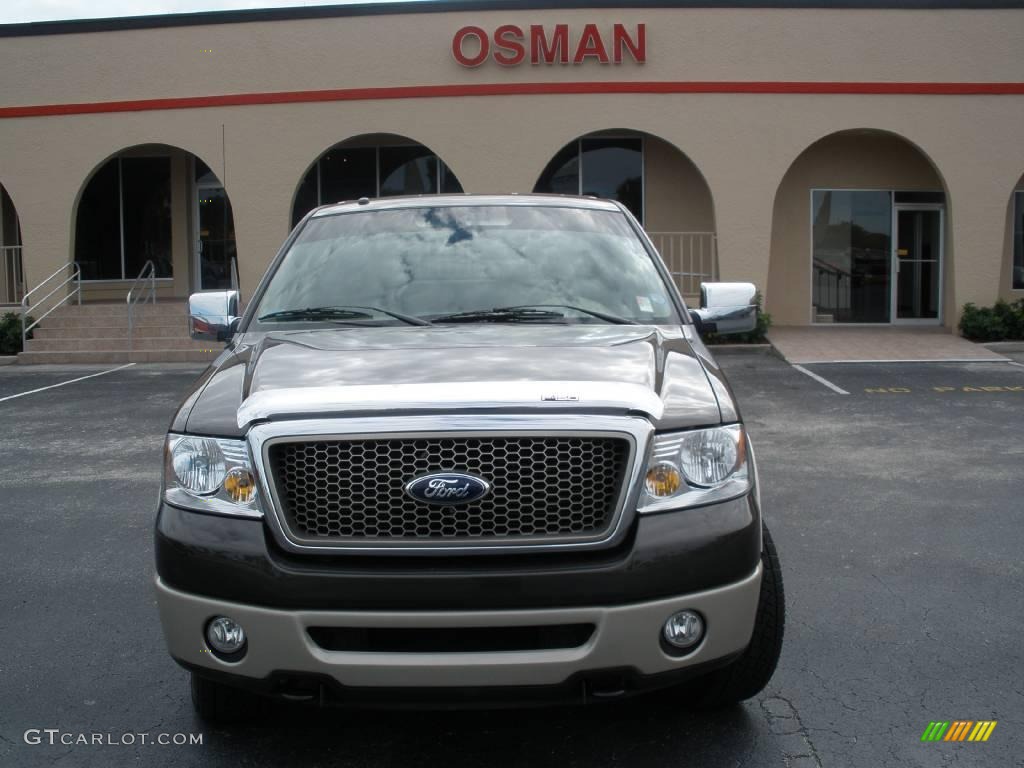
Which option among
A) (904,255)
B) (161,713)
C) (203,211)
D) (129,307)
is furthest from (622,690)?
(203,211)

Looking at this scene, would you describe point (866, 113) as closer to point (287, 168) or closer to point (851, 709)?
point (287, 168)

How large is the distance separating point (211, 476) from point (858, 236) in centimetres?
1823

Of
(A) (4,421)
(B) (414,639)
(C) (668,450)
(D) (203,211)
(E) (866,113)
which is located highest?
(E) (866,113)

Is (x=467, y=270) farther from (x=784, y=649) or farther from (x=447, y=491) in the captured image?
(x=784, y=649)

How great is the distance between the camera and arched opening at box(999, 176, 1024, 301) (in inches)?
757

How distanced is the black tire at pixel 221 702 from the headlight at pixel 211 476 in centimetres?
74

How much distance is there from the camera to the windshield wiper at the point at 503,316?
4.02m

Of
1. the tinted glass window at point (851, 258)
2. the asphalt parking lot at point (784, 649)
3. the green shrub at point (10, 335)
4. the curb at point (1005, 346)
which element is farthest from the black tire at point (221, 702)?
the tinted glass window at point (851, 258)

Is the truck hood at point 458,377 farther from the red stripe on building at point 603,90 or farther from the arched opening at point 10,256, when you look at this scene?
the arched opening at point 10,256

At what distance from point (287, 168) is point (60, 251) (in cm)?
470

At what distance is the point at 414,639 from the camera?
112 inches

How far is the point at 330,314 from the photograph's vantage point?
415 centimetres

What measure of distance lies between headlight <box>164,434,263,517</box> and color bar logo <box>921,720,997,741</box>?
239cm

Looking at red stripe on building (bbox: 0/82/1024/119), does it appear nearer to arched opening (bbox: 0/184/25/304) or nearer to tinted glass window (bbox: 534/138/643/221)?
tinted glass window (bbox: 534/138/643/221)
